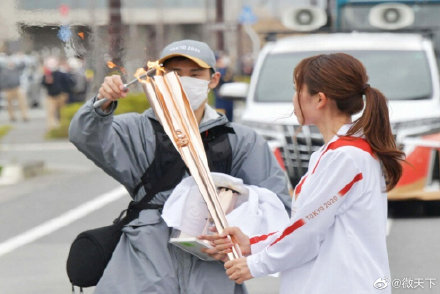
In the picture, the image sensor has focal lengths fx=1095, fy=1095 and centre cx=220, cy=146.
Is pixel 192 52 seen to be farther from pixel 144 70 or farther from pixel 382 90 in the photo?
pixel 382 90

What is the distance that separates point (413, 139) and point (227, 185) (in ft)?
22.6

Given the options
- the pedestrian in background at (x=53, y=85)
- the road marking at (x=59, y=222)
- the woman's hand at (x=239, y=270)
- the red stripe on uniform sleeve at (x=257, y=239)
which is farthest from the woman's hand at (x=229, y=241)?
the pedestrian in background at (x=53, y=85)

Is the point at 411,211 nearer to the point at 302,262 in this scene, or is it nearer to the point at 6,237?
the point at 6,237

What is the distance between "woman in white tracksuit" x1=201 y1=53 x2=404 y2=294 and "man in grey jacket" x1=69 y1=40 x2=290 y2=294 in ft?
2.13

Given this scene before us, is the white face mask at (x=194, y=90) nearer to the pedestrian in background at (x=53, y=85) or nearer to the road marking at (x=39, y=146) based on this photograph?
the road marking at (x=39, y=146)

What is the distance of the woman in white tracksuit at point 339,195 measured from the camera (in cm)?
322

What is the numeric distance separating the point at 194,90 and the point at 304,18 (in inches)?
362

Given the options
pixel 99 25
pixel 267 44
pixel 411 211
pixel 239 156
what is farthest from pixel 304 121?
pixel 267 44

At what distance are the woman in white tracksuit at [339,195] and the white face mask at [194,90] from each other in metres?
0.88

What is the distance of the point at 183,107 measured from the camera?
3.91 meters

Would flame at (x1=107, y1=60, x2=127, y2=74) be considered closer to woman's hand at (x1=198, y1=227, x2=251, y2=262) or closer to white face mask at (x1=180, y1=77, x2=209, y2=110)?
white face mask at (x1=180, y1=77, x2=209, y2=110)

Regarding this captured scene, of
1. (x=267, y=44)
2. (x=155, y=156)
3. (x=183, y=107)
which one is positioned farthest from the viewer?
(x=267, y=44)

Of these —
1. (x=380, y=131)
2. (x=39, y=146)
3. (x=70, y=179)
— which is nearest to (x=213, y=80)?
(x=380, y=131)

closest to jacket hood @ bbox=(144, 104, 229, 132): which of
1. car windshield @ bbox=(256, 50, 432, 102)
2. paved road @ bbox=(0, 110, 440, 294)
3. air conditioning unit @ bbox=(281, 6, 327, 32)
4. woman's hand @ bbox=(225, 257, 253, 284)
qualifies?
woman's hand @ bbox=(225, 257, 253, 284)
